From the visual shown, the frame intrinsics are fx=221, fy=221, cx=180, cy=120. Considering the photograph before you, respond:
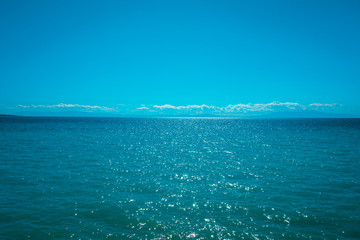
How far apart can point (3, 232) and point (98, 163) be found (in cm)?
1599

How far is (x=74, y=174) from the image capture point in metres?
21.8

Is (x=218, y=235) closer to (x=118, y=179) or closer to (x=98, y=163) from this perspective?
(x=118, y=179)

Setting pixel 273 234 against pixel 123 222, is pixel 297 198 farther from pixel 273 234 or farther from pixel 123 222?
pixel 123 222

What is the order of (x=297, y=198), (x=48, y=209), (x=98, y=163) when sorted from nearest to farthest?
1. (x=48, y=209)
2. (x=297, y=198)
3. (x=98, y=163)

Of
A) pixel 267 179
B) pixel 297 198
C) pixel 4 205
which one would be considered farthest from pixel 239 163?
pixel 4 205

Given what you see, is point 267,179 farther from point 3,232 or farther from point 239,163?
point 3,232

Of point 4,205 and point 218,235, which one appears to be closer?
point 218,235

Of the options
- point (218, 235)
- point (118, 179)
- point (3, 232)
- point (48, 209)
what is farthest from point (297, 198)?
point (3, 232)

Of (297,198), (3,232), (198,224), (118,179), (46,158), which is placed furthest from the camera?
(46,158)

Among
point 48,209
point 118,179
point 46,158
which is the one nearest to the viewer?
point 48,209

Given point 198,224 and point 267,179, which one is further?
point 267,179

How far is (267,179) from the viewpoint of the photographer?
68.8 ft

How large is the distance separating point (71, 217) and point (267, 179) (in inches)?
657

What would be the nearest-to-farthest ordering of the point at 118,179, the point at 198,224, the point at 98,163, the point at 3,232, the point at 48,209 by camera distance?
1. the point at 3,232
2. the point at 198,224
3. the point at 48,209
4. the point at 118,179
5. the point at 98,163
